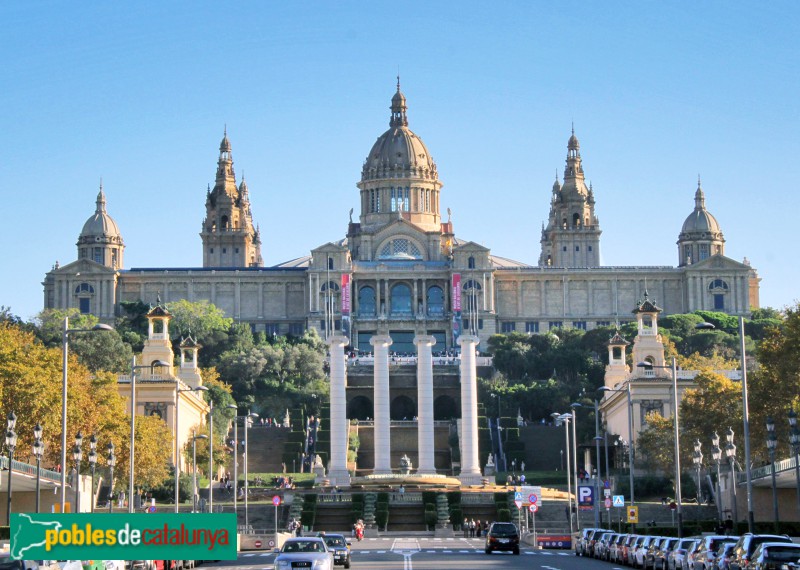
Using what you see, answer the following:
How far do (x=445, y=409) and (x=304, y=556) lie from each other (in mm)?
129922

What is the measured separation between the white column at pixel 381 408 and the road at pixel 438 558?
116 ft

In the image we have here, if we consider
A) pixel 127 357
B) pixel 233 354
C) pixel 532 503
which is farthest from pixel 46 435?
pixel 233 354

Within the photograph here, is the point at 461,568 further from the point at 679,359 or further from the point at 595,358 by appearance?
the point at 595,358

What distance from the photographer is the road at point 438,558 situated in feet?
201

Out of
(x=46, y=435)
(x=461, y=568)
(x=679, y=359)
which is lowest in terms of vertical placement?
(x=461, y=568)

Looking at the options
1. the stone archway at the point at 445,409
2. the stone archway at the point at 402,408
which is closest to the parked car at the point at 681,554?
the stone archway at the point at 445,409

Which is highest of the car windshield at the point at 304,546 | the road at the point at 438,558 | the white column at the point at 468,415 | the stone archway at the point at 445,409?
the stone archway at the point at 445,409

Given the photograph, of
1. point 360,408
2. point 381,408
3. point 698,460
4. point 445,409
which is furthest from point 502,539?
point 360,408

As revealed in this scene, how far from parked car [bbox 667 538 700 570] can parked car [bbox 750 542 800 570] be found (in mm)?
7910

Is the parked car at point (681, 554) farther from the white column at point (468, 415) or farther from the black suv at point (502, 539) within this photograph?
the white column at point (468, 415)

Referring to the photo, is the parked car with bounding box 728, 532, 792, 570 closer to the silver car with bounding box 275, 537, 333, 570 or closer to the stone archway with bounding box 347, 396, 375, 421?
the silver car with bounding box 275, 537, 333, 570

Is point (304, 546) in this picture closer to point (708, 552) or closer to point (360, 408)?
point (708, 552)

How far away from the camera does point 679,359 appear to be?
153750 mm

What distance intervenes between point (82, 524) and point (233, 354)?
471 ft
